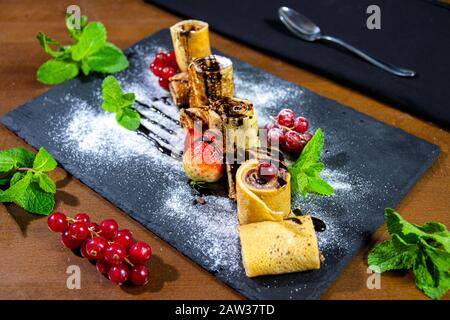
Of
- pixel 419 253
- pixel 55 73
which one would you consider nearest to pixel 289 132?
pixel 419 253

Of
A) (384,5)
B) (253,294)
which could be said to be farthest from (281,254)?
(384,5)

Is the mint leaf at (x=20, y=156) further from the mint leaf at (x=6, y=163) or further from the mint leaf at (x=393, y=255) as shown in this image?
the mint leaf at (x=393, y=255)

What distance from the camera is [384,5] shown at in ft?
7.34

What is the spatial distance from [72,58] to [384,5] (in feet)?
3.65

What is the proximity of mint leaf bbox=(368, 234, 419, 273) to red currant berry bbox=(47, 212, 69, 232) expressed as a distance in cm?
72

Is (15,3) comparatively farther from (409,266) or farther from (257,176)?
(409,266)

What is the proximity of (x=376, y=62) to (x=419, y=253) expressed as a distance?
0.82 metres

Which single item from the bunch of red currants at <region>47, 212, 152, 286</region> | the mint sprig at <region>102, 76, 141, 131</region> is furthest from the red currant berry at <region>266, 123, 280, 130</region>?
the bunch of red currants at <region>47, 212, 152, 286</region>

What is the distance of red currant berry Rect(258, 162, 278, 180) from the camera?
1.44 metres

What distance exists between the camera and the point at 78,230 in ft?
4.74

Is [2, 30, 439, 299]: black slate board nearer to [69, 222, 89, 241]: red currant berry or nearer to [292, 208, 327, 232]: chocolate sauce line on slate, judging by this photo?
[292, 208, 327, 232]: chocolate sauce line on slate

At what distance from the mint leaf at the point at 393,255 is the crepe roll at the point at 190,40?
2.66 ft

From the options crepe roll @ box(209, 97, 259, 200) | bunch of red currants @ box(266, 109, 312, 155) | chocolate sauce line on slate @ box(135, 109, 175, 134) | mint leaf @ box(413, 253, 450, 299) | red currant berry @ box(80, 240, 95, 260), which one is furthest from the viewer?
chocolate sauce line on slate @ box(135, 109, 175, 134)

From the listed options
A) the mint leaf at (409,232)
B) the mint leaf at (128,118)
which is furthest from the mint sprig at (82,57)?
the mint leaf at (409,232)
